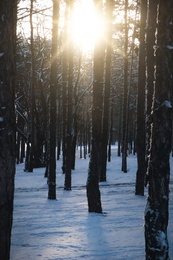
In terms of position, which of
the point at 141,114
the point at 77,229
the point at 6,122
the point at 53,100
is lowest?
the point at 77,229

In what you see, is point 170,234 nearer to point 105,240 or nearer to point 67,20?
point 105,240

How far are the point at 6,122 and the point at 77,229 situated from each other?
3.74 metres

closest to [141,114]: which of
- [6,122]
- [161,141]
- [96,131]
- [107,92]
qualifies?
[96,131]

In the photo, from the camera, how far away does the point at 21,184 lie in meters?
15.4

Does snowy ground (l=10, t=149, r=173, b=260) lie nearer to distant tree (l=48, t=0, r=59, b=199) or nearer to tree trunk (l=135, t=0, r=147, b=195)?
distant tree (l=48, t=0, r=59, b=199)

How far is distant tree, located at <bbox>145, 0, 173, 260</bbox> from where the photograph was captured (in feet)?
14.3

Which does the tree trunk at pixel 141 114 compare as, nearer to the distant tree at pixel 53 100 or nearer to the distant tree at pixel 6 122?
the distant tree at pixel 53 100

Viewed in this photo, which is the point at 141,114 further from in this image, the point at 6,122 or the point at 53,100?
the point at 6,122

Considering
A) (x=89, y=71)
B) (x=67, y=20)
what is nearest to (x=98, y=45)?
(x=67, y=20)

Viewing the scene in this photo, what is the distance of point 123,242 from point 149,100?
501cm

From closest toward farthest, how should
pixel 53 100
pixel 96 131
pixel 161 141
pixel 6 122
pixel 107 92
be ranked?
1. pixel 6 122
2. pixel 161 141
3. pixel 96 131
4. pixel 53 100
5. pixel 107 92

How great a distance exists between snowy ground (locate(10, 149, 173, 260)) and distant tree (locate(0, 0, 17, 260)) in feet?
4.62

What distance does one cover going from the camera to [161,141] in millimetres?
4348

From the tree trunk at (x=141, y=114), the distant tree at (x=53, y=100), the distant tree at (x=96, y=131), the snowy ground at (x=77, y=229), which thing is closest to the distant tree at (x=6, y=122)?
the snowy ground at (x=77, y=229)
